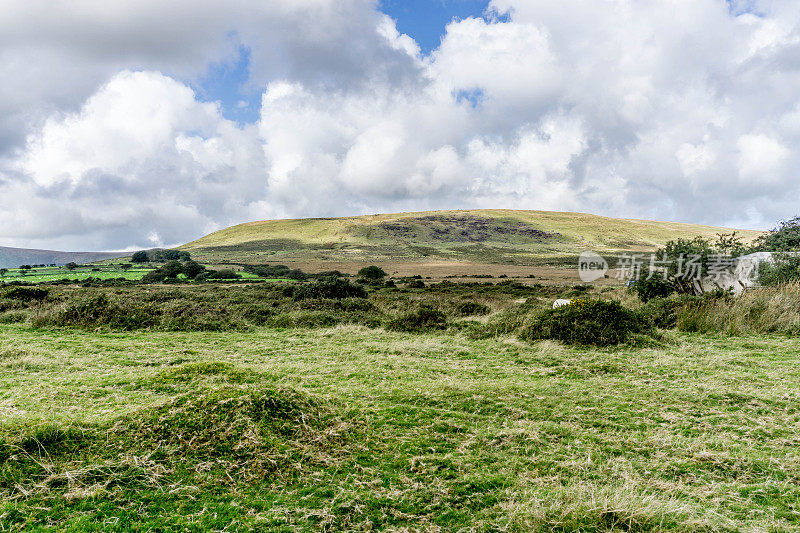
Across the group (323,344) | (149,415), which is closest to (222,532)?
(149,415)

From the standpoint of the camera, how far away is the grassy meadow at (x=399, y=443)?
11.1 feet

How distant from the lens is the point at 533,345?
10906mm

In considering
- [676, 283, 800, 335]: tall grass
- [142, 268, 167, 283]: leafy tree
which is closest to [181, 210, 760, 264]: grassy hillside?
[142, 268, 167, 283]: leafy tree

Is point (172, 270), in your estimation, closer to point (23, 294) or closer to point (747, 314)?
point (23, 294)

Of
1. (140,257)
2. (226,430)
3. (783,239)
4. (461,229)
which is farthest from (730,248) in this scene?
(461,229)

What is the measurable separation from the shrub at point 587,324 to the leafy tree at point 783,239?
52.1 ft

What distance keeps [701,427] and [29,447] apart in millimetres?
7871

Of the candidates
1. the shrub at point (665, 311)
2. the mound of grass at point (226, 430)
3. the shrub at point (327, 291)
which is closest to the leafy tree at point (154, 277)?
Result: the shrub at point (327, 291)

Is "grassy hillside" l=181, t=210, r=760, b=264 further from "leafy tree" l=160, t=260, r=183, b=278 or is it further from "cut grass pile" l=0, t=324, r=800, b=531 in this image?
"cut grass pile" l=0, t=324, r=800, b=531

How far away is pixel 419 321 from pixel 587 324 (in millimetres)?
5461

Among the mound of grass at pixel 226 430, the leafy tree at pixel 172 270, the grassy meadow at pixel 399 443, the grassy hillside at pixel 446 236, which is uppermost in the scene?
the grassy hillside at pixel 446 236

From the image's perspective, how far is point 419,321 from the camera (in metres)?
14.4

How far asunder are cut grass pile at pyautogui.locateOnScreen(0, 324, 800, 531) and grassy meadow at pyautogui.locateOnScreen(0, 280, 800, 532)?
2 cm

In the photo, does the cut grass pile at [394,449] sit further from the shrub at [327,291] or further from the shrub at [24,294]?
the shrub at [24,294]
